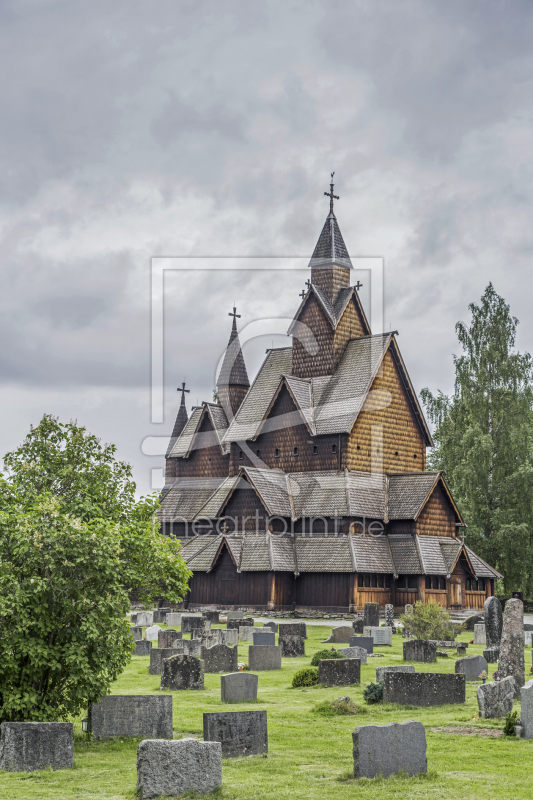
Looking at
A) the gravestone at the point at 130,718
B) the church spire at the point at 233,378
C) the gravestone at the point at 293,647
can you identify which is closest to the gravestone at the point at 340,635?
the gravestone at the point at 293,647

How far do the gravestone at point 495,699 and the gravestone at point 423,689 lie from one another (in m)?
1.35

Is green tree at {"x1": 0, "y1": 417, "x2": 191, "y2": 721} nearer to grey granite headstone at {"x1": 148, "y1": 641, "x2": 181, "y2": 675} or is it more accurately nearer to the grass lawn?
the grass lawn

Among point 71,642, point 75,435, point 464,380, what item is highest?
point 464,380

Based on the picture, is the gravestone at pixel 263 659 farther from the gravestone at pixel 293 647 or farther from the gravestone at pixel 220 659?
the gravestone at pixel 293 647

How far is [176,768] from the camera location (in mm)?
9883

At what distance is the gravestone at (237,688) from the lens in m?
16.2

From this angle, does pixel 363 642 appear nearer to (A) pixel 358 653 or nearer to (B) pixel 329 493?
(A) pixel 358 653

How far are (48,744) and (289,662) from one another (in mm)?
14328

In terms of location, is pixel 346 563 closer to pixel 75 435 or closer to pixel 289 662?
pixel 289 662

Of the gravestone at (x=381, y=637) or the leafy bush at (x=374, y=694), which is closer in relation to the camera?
the leafy bush at (x=374, y=694)

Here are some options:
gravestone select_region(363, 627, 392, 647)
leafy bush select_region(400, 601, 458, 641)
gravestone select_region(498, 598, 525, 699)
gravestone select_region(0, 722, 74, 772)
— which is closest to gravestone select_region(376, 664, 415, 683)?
gravestone select_region(498, 598, 525, 699)

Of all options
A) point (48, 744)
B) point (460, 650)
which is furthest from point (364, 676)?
point (48, 744)

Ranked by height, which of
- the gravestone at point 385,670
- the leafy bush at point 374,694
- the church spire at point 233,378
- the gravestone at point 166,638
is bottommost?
the gravestone at point 166,638

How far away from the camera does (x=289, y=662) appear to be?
80.8ft
